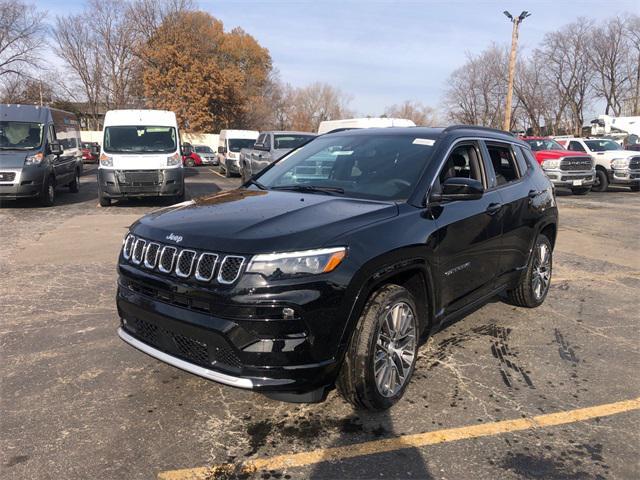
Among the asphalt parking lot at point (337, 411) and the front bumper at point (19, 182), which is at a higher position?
the front bumper at point (19, 182)

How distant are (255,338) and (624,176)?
67.5 feet

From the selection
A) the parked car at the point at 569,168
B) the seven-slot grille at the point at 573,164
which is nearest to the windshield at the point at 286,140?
the parked car at the point at 569,168

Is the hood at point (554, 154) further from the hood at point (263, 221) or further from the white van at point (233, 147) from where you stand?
the hood at point (263, 221)

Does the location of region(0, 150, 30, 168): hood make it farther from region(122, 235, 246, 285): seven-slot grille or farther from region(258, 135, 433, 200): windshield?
region(122, 235, 246, 285): seven-slot grille

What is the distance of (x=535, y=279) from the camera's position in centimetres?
527

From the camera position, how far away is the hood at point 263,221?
276cm

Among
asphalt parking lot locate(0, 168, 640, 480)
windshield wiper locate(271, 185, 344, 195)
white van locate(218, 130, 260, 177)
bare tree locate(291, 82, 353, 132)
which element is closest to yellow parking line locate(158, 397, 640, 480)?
asphalt parking lot locate(0, 168, 640, 480)

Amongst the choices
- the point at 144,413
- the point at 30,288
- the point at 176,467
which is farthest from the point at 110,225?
the point at 176,467

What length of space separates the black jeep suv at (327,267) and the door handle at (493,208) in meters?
0.01

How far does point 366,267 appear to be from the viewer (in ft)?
9.48

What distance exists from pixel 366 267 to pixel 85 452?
6.13 feet

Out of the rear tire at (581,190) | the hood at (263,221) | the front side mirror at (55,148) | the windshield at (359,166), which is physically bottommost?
the rear tire at (581,190)

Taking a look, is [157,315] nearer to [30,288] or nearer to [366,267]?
[366,267]

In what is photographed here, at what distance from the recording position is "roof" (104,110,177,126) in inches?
507
